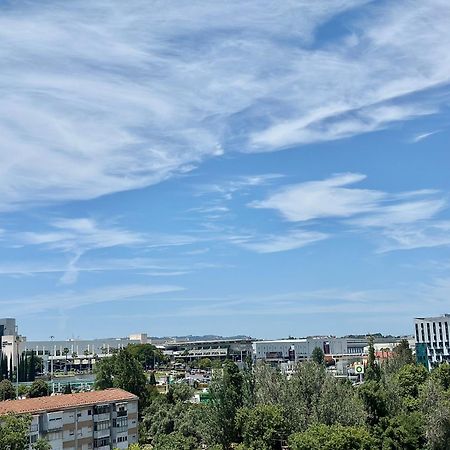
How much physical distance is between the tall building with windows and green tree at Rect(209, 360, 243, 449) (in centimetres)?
7061

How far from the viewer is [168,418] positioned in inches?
2368

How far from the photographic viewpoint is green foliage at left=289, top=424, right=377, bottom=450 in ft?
118

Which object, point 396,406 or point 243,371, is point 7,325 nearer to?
point 243,371

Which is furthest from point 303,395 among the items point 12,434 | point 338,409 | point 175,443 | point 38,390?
point 38,390

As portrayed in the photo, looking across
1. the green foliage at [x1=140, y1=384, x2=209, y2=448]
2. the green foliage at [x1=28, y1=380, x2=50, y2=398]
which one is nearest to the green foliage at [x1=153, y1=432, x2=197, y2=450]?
the green foliage at [x1=140, y1=384, x2=209, y2=448]

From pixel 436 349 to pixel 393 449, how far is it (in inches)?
3068

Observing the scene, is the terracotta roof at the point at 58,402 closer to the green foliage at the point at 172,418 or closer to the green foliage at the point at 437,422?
the green foliage at the point at 172,418

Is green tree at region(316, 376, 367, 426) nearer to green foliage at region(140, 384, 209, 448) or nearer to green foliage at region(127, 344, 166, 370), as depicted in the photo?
green foliage at region(140, 384, 209, 448)

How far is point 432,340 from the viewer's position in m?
116

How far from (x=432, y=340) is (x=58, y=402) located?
83.2 m

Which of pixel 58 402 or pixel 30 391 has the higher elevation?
pixel 58 402

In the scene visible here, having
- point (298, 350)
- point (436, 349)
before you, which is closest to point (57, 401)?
point (436, 349)

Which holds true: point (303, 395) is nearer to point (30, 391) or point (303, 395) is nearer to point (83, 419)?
point (83, 419)

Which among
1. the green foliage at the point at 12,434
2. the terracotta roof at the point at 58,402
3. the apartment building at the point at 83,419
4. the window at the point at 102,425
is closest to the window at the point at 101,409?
the apartment building at the point at 83,419
